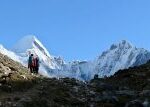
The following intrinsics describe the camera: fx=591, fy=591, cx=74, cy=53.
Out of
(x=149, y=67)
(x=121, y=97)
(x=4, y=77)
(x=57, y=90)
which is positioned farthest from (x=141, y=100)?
(x=149, y=67)

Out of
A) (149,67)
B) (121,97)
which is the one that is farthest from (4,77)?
(149,67)

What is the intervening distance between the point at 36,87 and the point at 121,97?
246 inches

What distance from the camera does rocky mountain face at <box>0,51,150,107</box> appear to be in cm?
3934

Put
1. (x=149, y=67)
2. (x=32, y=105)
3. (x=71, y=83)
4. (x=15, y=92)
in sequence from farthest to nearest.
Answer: (x=149, y=67) < (x=71, y=83) < (x=15, y=92) < (x=32, y=105)

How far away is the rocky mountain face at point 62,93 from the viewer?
1549 inches

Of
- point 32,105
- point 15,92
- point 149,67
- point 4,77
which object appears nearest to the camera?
point 32,105

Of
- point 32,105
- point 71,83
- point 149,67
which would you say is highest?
point 149,67

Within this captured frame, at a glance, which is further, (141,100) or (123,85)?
(123,85)

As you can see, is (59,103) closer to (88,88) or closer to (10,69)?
(88,88)

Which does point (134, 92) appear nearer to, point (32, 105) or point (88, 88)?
point (88, 88)

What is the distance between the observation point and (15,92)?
4153 centimetres

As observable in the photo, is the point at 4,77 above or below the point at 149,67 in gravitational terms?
below

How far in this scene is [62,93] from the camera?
42.5 meters

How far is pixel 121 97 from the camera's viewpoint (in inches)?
1686
